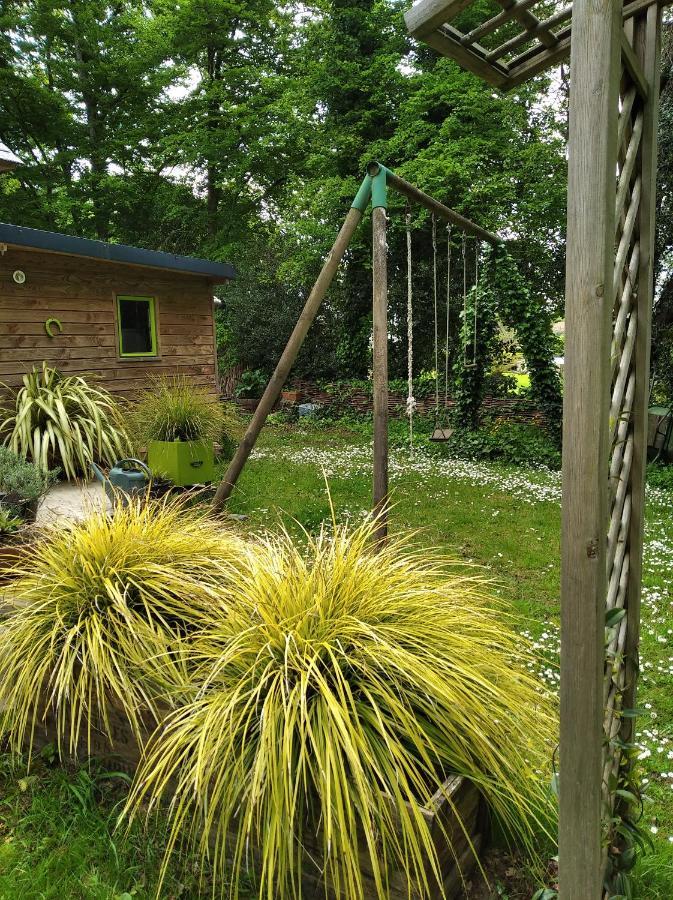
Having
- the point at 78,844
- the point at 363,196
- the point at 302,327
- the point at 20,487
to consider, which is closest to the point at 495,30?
the point at 363,196

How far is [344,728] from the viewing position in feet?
4.36

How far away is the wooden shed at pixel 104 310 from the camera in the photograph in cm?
596

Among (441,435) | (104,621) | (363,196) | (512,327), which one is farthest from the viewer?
(512,327)

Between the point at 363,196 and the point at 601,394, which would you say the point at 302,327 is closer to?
the point at 363,196

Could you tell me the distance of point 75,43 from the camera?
13.9 metres

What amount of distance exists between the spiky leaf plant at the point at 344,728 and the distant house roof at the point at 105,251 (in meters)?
5.02

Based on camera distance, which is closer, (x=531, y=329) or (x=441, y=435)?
(x=441, y=435)

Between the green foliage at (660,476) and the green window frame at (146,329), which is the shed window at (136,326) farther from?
the green foliage at (660,476)

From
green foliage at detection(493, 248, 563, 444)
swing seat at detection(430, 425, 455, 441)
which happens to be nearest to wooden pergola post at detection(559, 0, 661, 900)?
swing seat at detection(430, 425, 455, 441)

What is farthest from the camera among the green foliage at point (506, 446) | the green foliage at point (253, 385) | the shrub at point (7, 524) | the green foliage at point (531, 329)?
the green foliage at point (253, 385)

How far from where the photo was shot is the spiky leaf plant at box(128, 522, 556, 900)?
52.6 inches

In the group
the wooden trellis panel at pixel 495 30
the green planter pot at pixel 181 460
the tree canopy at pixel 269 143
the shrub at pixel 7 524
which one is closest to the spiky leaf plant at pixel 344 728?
the wooden trellis panel at pixel 495 30

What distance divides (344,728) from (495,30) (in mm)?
1938

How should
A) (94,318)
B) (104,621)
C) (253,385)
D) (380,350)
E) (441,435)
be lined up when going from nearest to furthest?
(104,621) < (380,350) < (94,318) < (441,435) < (253,385)
